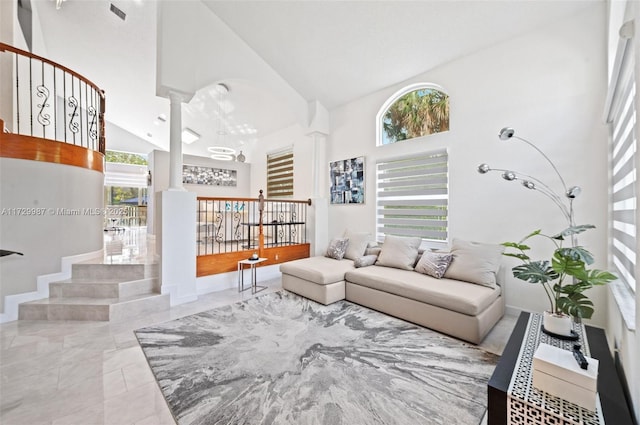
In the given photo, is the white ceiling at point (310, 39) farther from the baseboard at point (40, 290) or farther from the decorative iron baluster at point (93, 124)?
the baseboard at point (40, 290)

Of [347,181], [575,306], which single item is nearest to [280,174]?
[347,181]

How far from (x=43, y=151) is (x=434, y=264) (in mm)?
5467

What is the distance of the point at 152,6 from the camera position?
4.32 meters

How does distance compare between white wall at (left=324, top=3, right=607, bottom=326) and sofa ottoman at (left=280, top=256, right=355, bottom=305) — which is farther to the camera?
sofa ottoman at (left=280, top=256, right=355, bottom=305)

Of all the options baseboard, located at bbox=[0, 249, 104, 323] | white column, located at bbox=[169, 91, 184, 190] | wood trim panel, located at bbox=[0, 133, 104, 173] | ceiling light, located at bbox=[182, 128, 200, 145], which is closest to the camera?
baseboard, located at bbox=[0, 249, 104, 323]

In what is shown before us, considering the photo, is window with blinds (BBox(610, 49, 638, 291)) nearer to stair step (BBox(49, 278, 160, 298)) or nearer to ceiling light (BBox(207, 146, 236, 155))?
stair step (BBox(49, 278, 160, 298))

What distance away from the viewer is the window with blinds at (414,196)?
4102 mm

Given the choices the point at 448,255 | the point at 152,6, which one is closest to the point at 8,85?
the point at 152,6

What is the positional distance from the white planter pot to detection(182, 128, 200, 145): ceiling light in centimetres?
840

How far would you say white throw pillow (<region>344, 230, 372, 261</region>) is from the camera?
4508 millimetres

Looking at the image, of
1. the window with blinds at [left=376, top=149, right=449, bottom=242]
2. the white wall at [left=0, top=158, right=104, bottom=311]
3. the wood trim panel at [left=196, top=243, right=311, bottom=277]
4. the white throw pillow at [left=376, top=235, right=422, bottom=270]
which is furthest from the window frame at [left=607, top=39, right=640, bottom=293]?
the white wall at [left=0, top=158, right=104, bottom=311]

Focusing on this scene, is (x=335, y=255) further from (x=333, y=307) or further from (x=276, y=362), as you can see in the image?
(x=276, y=362)

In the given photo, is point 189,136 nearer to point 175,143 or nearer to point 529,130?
point 175,143

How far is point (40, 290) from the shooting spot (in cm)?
342
